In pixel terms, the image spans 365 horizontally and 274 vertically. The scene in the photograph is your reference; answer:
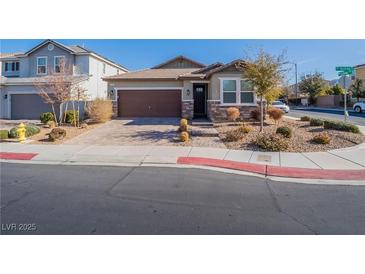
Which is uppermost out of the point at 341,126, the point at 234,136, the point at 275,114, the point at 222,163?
the point at 275,114

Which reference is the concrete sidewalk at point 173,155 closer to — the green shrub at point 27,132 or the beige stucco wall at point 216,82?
the green shrub at point 27,132

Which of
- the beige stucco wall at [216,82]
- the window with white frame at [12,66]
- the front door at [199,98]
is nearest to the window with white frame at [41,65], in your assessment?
the window with white frame at [12,66]

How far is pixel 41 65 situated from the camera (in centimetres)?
2586

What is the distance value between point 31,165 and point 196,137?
7373 mm

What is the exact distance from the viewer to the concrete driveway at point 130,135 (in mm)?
12828

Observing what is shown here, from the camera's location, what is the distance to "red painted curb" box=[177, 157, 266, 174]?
866cm

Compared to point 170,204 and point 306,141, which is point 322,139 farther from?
point 170,204

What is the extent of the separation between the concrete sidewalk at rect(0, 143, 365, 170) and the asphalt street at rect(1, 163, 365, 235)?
1847 millimetres

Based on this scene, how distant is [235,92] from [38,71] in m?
19.3

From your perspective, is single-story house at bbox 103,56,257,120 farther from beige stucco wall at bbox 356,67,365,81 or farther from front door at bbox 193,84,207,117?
beige stucco wall at bbox 356,67,365,81

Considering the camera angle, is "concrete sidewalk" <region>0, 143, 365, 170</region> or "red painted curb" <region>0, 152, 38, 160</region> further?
"red painted curb" <region>0, 152, 38, 160</region>

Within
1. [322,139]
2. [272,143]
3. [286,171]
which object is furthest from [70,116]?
[322,139]

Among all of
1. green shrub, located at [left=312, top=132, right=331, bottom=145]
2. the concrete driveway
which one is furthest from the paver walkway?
green shrub, located at [left=312, top=132, right=331, bottom=145]

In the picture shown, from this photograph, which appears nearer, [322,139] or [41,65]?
[322,139]
